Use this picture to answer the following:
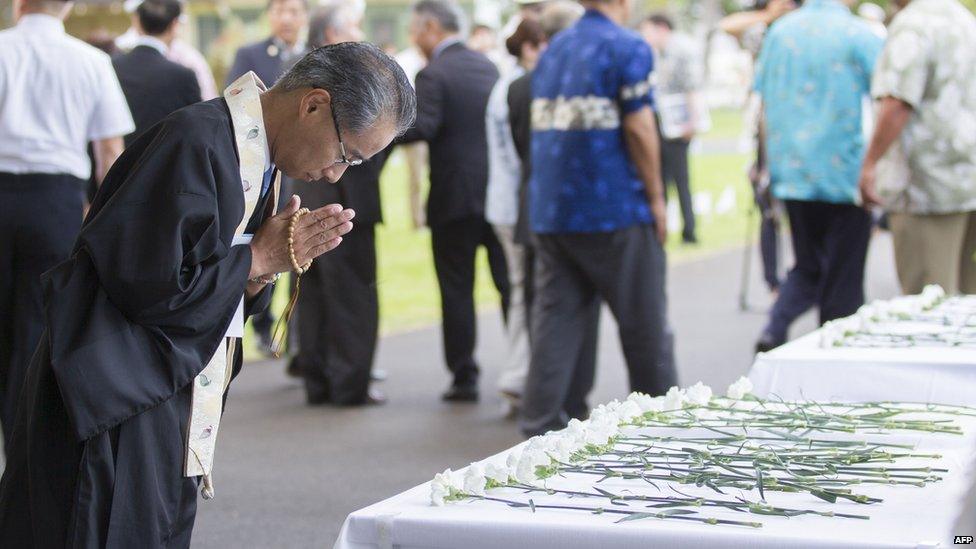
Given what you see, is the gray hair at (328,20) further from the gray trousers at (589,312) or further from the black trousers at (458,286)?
the gray trousers at (589,312)

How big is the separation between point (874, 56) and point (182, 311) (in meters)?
5.67

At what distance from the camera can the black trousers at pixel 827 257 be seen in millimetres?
7695

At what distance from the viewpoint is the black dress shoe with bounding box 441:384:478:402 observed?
26.3 ft

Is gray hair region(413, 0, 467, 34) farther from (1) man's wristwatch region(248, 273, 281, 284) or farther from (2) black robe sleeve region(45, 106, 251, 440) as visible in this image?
(2) black robe sleeve region(45, 106, 251, 440)

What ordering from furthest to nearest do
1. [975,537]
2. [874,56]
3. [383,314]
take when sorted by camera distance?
[383,314]
[874,56]
[975,537]

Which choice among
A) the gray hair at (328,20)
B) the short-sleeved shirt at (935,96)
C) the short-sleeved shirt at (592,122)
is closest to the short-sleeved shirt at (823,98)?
the short-sleeved shirt at (935,96)

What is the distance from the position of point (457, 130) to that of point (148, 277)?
5081 millimetres

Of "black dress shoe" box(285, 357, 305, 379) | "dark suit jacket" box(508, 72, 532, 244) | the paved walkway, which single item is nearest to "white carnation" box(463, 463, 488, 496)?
the paved walkway

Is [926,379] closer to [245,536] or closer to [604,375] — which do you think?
[245,536]

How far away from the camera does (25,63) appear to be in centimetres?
571

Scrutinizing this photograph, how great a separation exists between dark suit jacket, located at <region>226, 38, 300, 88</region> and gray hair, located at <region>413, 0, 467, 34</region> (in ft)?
3.40

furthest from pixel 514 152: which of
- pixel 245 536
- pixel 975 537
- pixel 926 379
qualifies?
pixel 975 537

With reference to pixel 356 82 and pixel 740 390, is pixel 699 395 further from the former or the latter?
pixel 356 82

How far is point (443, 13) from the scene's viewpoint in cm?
787
